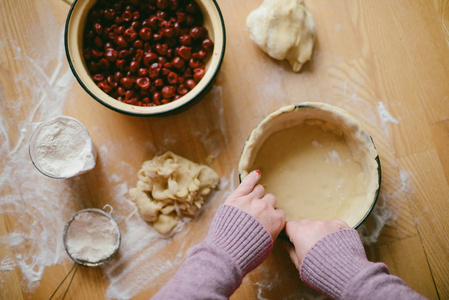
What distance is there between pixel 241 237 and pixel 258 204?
3.7 inches

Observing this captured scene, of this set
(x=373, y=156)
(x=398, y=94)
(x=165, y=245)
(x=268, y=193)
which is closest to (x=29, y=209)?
(x=165, y=245)

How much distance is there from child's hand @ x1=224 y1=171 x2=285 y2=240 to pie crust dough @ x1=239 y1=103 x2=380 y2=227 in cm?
6

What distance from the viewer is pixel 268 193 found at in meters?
1.01

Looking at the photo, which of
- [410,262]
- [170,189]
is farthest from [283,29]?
[410,262]

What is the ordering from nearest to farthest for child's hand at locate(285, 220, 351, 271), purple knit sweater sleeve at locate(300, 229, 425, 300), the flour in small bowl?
1. purple knit sweater sleeve at locate(300, 229, 425, 300)
2. child's hand at locate(285, 220, 351, 271)
3. the flour in small bowl

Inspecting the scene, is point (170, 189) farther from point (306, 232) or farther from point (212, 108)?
point (306, 232)

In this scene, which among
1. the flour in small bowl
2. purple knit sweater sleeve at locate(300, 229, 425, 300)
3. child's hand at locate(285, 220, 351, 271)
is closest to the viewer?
purple knit sweater sleeve at locate(300, 229, 425, 300)

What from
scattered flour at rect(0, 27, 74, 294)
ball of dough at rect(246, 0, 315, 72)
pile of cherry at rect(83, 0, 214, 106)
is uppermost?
ball of dough at rect(246, 0, 315, 72)

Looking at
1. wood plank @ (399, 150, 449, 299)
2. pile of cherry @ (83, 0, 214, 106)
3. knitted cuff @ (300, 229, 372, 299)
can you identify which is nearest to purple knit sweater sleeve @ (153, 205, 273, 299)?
knitted cuff @ (300, 229, 372, 299)

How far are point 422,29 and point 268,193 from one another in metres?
0.66

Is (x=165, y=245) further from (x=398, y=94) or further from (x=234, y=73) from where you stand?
(x=398, y=94)

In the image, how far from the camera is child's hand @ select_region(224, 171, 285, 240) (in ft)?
2.92

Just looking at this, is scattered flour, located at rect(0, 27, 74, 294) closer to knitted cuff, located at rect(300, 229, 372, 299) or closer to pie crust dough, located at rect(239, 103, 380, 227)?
pie crust dough, located at rect(239, 103, 380, 227)

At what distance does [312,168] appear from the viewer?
1.01 metres
